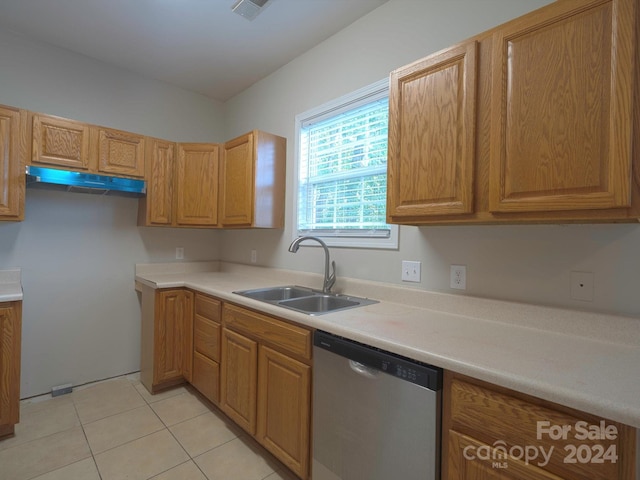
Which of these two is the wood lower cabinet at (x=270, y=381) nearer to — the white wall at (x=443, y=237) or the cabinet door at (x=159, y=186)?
the white wall at (x=443, y=237)

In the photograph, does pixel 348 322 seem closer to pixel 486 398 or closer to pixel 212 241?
pixel 486 398

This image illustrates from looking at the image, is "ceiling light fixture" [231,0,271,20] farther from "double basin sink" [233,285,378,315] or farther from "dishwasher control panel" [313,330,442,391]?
"dishwasher control panel" [313,330,442,391]

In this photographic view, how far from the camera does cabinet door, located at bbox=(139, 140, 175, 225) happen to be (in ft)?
8.86

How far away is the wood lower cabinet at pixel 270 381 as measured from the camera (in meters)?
1.52

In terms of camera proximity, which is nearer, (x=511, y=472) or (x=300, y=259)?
(x=511, y=472)

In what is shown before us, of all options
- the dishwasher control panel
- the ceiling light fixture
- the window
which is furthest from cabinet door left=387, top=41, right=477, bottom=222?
the ceiling light fixture

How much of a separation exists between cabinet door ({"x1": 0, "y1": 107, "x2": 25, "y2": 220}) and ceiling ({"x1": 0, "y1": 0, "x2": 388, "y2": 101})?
0.73 metres

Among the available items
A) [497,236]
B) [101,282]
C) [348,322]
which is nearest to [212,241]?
[101,282]

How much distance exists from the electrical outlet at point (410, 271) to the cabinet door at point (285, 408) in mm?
757

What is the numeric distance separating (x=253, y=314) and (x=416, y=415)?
1.05m

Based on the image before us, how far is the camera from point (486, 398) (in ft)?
3.07

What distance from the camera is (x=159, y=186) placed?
9.02 feet

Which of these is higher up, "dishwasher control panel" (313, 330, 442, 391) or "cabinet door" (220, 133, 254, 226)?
"cabinet door" (220, 133, 254, 226)

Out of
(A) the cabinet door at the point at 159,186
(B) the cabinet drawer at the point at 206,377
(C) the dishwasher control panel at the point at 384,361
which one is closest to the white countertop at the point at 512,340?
(C) the dishwasher control panel at the point at 384,361
